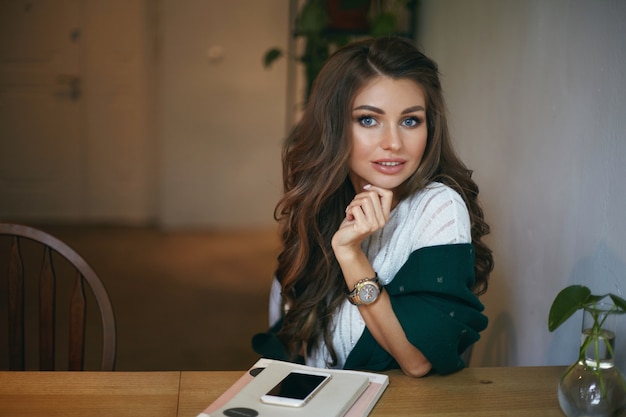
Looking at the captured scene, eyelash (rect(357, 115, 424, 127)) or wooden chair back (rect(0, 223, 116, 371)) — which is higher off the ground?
eyelash (rect(357, 115, 424, 127))

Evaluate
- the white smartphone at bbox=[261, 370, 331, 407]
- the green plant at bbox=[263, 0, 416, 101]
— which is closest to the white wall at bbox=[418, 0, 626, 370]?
the white smartphone at bbox=[261, 370, 331, 407]

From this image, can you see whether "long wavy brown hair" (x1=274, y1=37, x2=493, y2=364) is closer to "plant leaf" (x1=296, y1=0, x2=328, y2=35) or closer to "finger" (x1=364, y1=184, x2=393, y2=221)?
"finger" (x1=364, y1=184, x2=393, y2=221)

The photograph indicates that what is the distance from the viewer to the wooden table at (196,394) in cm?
126

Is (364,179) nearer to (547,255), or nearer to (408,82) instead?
(408,82)

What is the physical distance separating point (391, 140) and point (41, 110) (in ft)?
16.8

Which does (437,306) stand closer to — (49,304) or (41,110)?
(49,304)

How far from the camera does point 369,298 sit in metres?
1.45

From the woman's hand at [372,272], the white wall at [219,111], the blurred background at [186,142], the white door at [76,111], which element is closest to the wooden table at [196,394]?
the woman's hand at [372,272]

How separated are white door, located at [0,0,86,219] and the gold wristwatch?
510 centimetres

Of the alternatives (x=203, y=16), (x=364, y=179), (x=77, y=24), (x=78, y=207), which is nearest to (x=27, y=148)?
(x=78, y=207)

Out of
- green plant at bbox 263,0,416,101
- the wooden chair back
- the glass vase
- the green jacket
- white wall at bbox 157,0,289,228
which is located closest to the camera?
the glass vase

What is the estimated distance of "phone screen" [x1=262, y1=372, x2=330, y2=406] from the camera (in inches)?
47.7

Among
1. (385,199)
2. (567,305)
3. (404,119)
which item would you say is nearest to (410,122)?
(404,119)

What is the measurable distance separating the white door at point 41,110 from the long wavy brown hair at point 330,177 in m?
4.78
